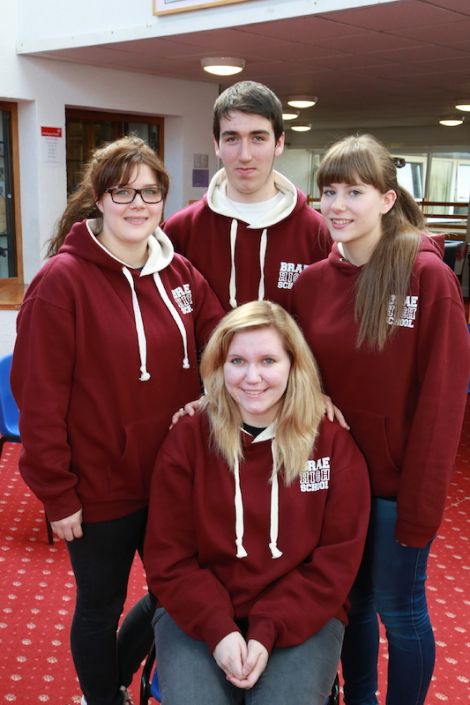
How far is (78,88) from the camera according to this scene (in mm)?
7703

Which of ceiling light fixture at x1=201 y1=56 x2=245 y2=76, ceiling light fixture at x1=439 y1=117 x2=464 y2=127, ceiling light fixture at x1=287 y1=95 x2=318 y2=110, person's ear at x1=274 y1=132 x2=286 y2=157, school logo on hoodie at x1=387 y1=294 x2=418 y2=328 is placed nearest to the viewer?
school logo on hoodie at x1=387 y1=294 x2=418 y2=328

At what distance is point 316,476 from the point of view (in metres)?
1.70

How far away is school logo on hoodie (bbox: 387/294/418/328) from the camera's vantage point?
1.62 m

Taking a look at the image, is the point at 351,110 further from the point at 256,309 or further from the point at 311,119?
the point at 256,309

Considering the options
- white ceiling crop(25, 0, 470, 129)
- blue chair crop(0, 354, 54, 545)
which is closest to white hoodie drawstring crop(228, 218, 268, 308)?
blue chair crop(0, 354, 54, 545)

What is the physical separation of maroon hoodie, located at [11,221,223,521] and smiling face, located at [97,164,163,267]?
5 cm

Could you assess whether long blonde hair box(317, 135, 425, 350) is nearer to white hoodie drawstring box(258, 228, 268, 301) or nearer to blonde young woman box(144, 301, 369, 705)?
blonde young woman box(144, 301, 369, 705)

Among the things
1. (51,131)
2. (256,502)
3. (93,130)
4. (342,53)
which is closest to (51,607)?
(256,502)

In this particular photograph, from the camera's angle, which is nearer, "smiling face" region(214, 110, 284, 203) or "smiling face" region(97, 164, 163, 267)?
"smiling face" region(97, 164, 163, 267)

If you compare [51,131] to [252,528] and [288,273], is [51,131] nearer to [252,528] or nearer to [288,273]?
[288,273]

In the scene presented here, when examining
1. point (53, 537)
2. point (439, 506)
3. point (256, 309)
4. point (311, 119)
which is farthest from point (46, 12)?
point (311, 119)

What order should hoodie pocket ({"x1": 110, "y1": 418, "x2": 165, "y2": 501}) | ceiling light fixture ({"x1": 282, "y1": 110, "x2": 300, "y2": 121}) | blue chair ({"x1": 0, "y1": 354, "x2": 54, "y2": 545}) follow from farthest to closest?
ceiling light fixture ({"x1": 282, "y1": 110, "x2": 300, "y2": 121})
blue chair ({"x1": 0, "y1": 354, "x2": 54, "y2": 545})
hoodie pocket ({"x1": 110, "y1": 418, "x2": 165, "y2": 501})

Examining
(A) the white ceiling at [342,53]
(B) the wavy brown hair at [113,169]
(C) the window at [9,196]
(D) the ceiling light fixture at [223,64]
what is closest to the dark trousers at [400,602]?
(B) the wavy brown hair at [113,169]

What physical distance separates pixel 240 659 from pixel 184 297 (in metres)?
0.89
